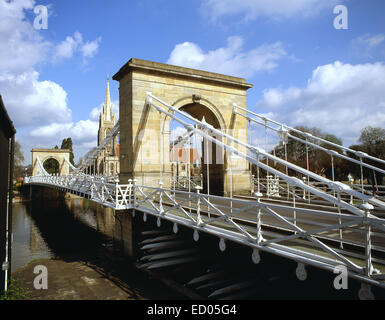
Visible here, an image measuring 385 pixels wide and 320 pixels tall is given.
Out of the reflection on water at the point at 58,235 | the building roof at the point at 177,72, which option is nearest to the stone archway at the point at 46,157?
the reflection on water at the point at 58,235

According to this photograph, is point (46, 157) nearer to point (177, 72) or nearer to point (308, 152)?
point (177, 72)

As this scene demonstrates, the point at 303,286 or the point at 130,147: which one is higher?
the point at 130,147

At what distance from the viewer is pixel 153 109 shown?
10922 millimetres

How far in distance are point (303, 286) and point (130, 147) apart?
8.13m

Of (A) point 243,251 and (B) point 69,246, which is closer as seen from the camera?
(A) point 243,251

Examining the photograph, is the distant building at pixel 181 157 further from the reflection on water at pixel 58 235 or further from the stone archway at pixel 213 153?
the reflection on water at pixel 58 235

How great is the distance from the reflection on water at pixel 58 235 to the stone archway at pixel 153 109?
491cm

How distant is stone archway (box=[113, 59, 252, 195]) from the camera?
1066 centimetres

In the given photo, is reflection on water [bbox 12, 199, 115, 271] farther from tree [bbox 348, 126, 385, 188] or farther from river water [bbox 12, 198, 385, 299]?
tree [bbox 348, 126, 385, 188]

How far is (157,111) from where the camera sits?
11078 mm

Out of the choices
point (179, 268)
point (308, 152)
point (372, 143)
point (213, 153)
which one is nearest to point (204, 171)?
point (213, 153)
